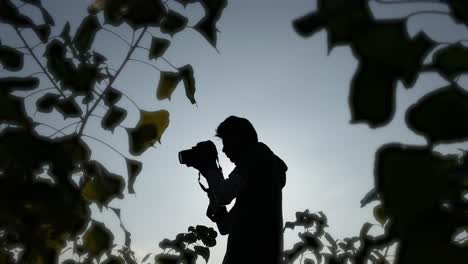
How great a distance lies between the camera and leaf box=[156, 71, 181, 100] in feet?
4.46

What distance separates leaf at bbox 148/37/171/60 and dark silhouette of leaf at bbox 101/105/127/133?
229 mm

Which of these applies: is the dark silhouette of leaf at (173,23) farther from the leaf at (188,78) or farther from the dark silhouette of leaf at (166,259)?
the dark silhouette of leaf at (166,259)

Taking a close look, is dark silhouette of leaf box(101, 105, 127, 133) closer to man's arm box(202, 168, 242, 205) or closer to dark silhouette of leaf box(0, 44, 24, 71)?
dark silhouette of leaf box(0, 44, 24, 71)

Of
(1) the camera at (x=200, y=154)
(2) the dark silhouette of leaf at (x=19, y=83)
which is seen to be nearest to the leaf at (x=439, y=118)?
(2) the dark silhouette of leaf at (x=19, y=83)

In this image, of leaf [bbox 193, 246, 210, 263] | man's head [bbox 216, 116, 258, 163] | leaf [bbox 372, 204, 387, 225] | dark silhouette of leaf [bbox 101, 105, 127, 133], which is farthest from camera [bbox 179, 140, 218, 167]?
leaf [bbox 372, 204, 387, 225]

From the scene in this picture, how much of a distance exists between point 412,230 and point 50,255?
23.9 inches

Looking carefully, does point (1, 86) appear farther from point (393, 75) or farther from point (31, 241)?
point (393, 75)

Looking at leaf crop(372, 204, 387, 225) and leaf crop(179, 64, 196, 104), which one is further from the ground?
leaf crop(179, 64, 196, 104)

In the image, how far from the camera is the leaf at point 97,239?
1028 mm

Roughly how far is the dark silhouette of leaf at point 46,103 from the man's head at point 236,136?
202 cm

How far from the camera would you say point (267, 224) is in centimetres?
257

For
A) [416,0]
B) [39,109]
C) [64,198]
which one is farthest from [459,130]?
[39,109]

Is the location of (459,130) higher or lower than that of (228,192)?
higher

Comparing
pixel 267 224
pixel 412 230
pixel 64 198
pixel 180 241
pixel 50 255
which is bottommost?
pixel 180 241
